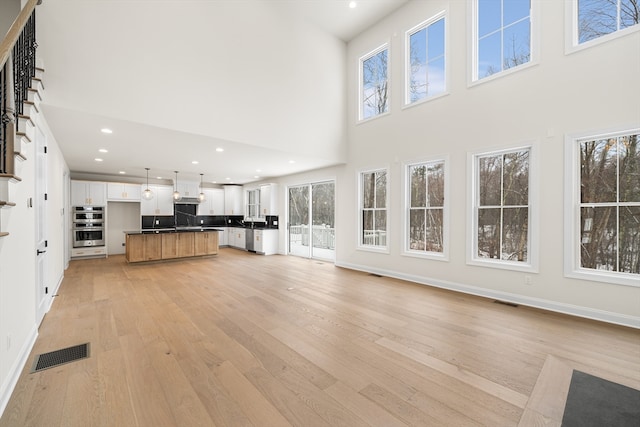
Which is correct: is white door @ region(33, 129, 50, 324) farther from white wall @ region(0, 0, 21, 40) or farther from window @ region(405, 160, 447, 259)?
window @ region(405, 160, 447, 259)

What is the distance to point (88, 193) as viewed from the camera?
8031 mm

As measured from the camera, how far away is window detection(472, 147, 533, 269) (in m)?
4.12

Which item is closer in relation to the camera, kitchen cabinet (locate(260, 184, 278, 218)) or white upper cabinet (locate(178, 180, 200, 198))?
kitchen cabinet (locate(260, 184, 278, 218))

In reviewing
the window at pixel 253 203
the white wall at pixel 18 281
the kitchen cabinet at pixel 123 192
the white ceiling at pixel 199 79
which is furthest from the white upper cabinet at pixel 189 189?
the white wall at pixel 18 281

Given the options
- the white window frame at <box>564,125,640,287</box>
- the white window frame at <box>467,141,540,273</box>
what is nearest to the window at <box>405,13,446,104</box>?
the white window frame at <box>467,141,540,273</box>

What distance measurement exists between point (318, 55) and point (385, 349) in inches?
238

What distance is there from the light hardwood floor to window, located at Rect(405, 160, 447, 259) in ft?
3.61

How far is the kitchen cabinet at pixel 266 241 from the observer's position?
29.5 feet

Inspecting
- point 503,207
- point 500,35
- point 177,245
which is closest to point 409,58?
point 500,35

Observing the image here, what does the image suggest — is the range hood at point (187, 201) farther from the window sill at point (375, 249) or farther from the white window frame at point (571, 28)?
the white window frame at point (571, 28)

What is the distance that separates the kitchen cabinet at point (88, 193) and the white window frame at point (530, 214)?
9778mm

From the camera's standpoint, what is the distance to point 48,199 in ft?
13.1

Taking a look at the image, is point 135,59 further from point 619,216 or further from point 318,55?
point 619,216

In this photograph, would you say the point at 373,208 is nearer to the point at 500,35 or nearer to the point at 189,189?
the point at 500,35
